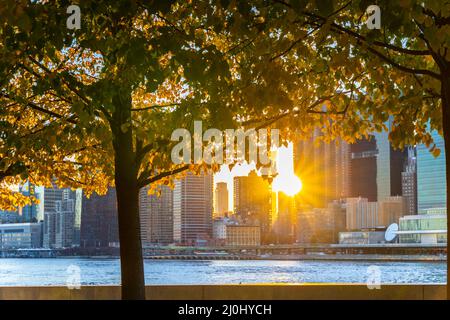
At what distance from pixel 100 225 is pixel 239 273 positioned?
48.1 meters

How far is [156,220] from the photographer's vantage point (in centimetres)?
18562

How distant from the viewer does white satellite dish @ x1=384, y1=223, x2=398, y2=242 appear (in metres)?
192

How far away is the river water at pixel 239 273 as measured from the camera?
4751 inches

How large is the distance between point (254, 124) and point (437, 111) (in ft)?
10.7

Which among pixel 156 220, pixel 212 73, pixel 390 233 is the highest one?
pixel 212 73

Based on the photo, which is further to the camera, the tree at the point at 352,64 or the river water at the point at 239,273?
the river water at the point at 239,273

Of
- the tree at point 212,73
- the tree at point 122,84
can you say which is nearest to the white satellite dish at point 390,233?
the tree at point 122,84

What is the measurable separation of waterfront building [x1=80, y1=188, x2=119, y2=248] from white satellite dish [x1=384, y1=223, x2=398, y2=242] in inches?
2958

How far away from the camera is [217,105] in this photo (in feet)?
34.4

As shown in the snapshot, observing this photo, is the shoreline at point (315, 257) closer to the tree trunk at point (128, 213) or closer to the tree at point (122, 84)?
the tree at point (122, 84)

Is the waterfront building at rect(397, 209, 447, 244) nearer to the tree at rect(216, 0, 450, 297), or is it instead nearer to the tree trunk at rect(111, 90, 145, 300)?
the tree at rect(216, 0, 450, 297)

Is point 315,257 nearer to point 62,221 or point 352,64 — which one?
point 62,221

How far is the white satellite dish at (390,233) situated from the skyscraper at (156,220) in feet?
198

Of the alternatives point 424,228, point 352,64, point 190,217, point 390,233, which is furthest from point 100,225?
point 352,64
